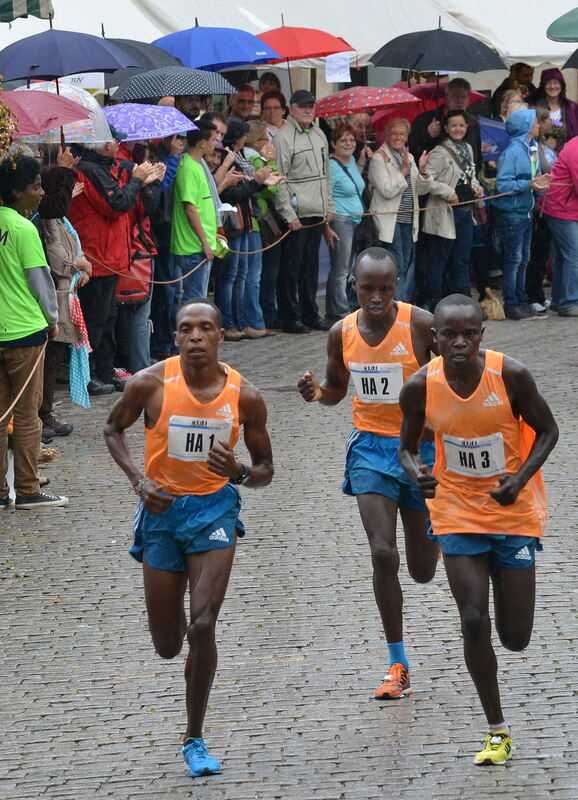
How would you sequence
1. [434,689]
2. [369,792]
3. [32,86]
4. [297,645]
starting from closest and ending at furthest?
[369,792]
[434,689]
[297,645]
[32,86]

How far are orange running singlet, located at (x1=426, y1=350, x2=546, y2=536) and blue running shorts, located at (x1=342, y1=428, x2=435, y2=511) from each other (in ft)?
2.74

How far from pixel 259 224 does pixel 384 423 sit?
8259mm

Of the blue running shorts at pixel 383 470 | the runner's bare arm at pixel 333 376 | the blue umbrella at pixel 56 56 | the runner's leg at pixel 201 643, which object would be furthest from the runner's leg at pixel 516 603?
the blue umbrella at pixel 56 56

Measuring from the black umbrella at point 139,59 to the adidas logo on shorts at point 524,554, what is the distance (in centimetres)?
860

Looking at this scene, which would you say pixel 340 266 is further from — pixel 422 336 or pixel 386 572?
pixel 386 572

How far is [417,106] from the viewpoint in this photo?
17.3 metres

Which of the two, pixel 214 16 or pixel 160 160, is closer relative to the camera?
pixel 160 160

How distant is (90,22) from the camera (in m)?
14.2

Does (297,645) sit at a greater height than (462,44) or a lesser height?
lesser

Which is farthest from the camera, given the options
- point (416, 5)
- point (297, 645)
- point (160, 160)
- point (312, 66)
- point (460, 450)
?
point (416, 5)

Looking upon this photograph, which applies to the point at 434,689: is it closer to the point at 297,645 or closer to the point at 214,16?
the point at 297,645

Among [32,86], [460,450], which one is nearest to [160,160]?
[32,86]

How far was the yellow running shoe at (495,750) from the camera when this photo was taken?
207 inches

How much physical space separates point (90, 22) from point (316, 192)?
9.27ft
